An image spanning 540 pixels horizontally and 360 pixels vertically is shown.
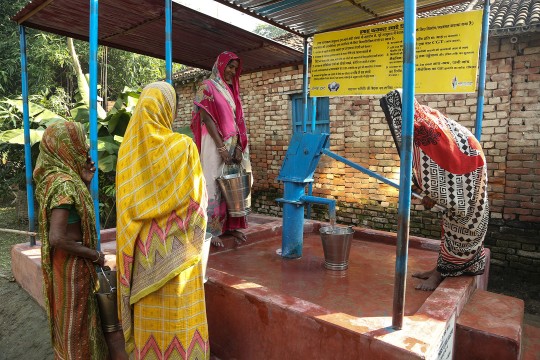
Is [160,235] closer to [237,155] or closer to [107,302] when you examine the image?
[107,302]

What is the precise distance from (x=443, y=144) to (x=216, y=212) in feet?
6.77

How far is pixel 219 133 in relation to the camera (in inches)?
136

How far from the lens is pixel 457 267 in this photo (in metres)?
2.58

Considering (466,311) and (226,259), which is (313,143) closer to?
(226,259)

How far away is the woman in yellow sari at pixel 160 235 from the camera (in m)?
1.76

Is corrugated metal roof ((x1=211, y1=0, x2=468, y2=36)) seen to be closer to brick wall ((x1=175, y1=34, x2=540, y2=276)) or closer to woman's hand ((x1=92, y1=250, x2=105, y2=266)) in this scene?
brick wall ((x1=175, y1=34, x2=540, y2=276))

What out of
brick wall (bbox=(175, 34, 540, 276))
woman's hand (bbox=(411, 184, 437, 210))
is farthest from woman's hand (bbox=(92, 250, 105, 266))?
brick wall (bbox=(175, 34, 540, 276))

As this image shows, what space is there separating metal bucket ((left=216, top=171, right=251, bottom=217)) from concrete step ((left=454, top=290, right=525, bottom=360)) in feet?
6.37

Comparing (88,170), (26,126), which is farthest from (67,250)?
(26,126)

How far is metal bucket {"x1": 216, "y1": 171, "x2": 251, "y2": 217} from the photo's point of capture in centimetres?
335

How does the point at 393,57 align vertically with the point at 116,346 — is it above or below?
above

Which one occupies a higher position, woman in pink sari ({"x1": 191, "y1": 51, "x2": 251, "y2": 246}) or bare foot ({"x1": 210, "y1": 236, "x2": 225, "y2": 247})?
woman in pink sari ({"x1": 191, "y1": 51, "x2": 251, "y2": 246})

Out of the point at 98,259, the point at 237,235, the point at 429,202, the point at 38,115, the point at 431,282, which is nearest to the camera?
the point at 98,259

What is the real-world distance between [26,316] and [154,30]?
10.1ft
